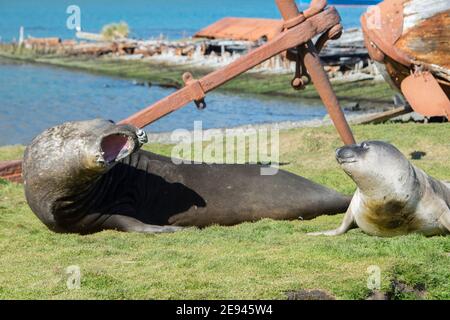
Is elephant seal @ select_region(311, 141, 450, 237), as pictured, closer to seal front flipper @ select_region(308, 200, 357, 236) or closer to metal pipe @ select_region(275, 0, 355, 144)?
seal front flipper @ select_region(308, 200, 357, 236)

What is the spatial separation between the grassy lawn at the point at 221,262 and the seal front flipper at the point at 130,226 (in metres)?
0.14

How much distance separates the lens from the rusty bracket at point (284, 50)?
9.06 meters

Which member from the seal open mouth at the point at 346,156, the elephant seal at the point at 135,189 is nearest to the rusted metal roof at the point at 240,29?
the elephant seal at the point at 135,189

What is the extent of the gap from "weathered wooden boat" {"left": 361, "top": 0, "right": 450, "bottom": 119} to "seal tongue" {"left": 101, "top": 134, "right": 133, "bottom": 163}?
14.0 feet

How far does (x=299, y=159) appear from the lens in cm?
1264

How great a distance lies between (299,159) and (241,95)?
24285mm

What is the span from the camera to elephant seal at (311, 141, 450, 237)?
7.09 metres

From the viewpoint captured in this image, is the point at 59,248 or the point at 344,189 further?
the point at 344,189

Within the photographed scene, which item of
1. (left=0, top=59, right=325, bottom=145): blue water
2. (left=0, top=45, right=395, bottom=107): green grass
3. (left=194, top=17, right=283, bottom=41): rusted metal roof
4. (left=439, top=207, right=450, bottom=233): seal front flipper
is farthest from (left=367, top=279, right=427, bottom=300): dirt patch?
(left=194, top=17, right=283, bottom=41): rusted metal roof

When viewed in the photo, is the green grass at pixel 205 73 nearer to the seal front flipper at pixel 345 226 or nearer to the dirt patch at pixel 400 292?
the seal front flipper at pixel 345 226

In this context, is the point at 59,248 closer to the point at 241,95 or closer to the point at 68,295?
the point at 68,295

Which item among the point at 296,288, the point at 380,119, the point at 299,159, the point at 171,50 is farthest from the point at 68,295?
the point at 171,50

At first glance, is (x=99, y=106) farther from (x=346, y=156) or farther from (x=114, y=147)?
(x=346, y=156)
